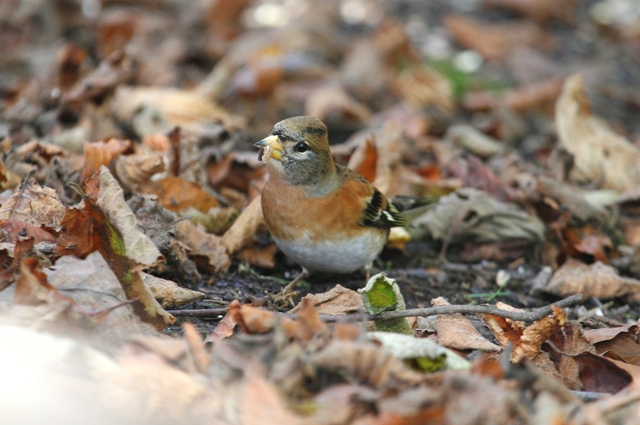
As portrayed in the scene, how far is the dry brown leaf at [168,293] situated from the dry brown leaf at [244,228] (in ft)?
2.60

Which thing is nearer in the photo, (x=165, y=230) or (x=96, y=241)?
(x=96, y=241)

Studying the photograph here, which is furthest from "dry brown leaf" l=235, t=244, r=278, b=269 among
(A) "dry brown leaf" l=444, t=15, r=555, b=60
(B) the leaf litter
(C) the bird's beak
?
(A) "dry brown leaf" l=444, t=15, r=555, b=60

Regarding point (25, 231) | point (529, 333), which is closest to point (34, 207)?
point (25, 231)

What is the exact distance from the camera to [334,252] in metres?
4.29

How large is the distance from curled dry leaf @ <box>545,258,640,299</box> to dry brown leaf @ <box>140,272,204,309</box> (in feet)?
7.72

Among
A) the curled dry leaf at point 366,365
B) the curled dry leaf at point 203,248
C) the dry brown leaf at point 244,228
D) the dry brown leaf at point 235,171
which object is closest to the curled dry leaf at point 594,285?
the dry brown leaf at point 244,228

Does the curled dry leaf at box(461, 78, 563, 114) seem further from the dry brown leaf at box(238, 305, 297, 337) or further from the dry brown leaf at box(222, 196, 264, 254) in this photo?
the dry brown leaf at box(238, 305, 297, 337)

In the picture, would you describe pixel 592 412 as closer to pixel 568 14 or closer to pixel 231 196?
pixel 231 196

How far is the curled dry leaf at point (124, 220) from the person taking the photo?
10.1 ft

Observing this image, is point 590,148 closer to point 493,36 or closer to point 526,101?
point 526,101

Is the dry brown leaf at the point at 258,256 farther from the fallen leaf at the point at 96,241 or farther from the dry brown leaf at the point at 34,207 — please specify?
the fallen leaf at the point at 96,241

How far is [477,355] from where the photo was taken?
308 cm

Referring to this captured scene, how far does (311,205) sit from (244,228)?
46 centimetres

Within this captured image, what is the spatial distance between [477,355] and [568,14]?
9285 mm
